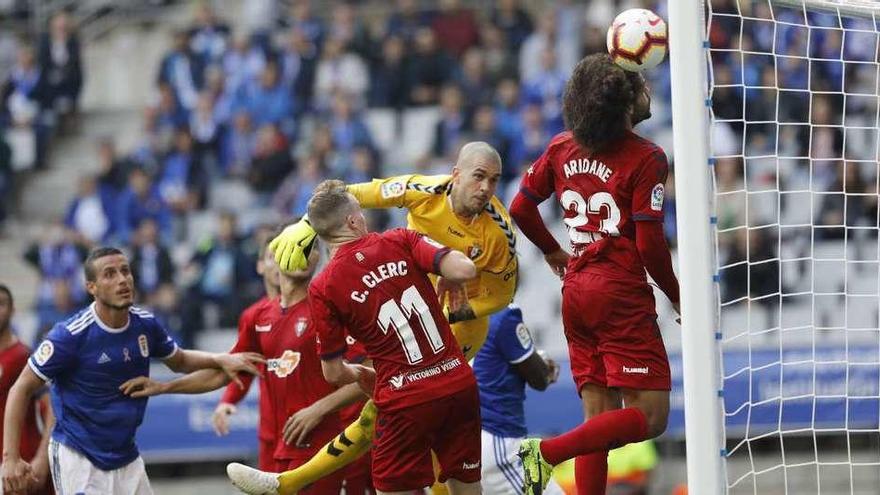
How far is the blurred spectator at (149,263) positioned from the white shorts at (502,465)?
26.5ft

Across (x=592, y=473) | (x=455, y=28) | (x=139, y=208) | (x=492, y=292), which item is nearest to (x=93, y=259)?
(x=492, y=292)

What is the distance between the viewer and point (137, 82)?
22.0 meters

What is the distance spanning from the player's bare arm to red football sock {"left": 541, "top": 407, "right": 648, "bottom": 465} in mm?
3286

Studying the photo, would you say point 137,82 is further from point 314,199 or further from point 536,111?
point 314,199

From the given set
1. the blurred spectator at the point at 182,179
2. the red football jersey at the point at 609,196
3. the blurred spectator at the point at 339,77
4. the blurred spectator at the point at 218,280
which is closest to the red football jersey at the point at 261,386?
the red football jersey at the point at 609,196

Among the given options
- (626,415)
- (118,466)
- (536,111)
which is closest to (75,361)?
(118,466)

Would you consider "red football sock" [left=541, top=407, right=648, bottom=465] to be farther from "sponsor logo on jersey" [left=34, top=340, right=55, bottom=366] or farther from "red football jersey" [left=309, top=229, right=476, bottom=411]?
"sponsor logo on jersey" [left=34, top=340, right=55, bottom=366]

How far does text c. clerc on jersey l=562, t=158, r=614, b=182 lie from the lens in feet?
24.3

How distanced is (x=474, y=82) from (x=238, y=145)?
3.19 m

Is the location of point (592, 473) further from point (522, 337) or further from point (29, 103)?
point (29, 103)

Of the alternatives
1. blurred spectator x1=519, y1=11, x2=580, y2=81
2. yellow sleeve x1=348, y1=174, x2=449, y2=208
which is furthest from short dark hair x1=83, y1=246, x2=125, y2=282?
blurred spectator x1=519, y1=11, x2=580, y2=81

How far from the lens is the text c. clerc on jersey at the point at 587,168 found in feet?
24.3

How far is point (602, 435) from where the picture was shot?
7.30 m

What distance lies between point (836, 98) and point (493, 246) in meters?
9.09
